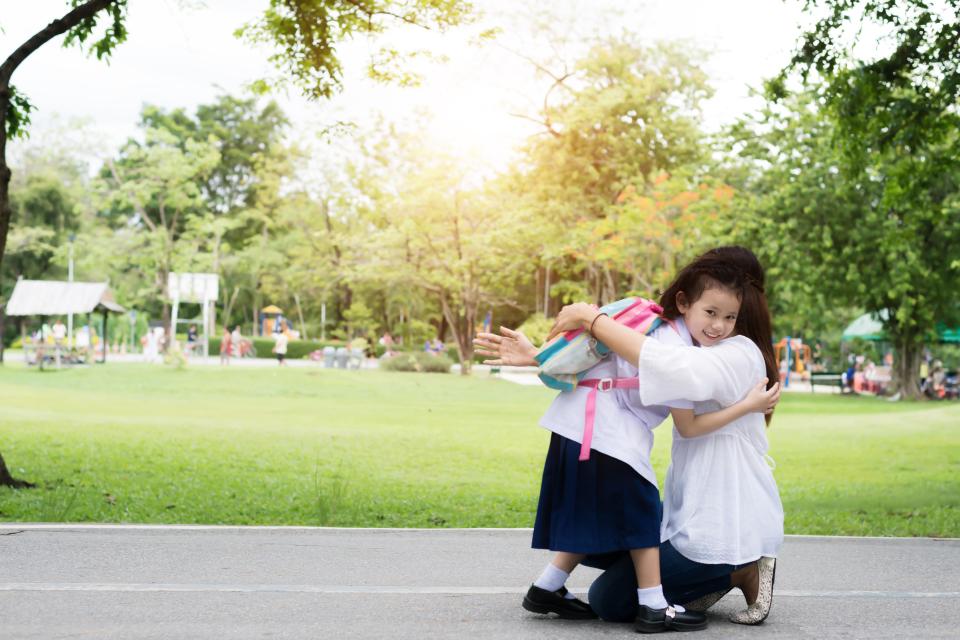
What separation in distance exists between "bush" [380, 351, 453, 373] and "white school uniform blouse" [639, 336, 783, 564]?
35411 mm

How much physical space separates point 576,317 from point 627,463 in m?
0.61

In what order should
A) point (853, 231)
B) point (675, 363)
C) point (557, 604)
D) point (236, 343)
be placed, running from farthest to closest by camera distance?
point (236, 343) → point (853, 231) → point (557, 604) → point (675, 363)

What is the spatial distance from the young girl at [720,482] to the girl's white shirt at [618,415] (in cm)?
14

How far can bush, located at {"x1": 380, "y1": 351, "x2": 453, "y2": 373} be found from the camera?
40.1 metres

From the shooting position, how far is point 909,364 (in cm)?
3434

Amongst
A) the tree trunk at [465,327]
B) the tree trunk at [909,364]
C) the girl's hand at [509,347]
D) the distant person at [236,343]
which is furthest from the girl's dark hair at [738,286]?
the distant person at [236,343]

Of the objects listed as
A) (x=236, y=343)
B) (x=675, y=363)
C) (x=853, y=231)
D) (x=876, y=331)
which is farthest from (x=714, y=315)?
(x=236, y=343)

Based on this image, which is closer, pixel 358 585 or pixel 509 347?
pixel 509 347

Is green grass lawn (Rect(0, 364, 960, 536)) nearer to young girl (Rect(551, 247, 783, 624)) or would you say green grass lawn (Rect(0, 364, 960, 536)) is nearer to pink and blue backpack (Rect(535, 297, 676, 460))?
young girl (Rect(551, 247, 783, 624))

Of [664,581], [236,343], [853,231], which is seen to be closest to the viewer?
[664,581]

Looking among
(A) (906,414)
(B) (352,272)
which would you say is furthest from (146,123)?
(A) (906,414)

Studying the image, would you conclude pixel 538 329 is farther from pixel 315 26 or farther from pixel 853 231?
pixel 315 26

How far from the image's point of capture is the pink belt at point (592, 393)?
437cm

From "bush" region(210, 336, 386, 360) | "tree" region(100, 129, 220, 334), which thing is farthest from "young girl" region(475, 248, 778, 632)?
"bush" region(210, 336, 386, 360)
